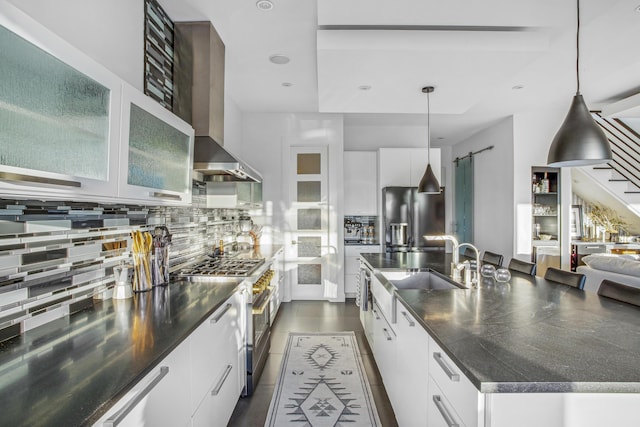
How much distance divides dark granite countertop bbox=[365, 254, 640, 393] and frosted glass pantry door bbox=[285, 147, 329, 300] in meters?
3.19

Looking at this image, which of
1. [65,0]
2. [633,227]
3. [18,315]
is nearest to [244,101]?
[65,0]

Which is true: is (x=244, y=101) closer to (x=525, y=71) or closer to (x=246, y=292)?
(x=246, y=292)

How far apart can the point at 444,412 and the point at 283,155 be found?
429cm

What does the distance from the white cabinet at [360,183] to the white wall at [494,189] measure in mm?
2042

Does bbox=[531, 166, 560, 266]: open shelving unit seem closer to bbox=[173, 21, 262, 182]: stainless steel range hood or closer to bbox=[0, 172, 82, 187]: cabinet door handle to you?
bbox=[173, 21, 262, 182]: stainless steel range hood

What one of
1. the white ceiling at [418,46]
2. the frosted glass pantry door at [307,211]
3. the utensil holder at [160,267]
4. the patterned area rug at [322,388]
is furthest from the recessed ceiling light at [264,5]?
the patterned area rug at [322,388]

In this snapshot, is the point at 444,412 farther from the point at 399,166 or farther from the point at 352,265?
the point at 399,166

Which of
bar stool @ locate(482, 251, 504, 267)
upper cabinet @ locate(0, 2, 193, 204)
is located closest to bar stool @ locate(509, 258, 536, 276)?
bar stool @ locate(482, 251, 504, 267)

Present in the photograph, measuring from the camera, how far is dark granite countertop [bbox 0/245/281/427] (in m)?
0.81

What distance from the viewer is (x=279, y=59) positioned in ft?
10.7

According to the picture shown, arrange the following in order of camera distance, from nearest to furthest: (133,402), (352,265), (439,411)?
(133,402) < (439,411) < (352,265)

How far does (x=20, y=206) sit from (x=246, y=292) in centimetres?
140

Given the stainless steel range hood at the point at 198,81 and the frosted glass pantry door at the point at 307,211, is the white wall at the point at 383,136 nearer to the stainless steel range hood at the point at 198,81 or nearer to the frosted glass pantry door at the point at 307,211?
the frosted glass pantry door at the point at 307,211

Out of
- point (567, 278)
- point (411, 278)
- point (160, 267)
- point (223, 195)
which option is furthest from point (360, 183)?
point (160, 267)
